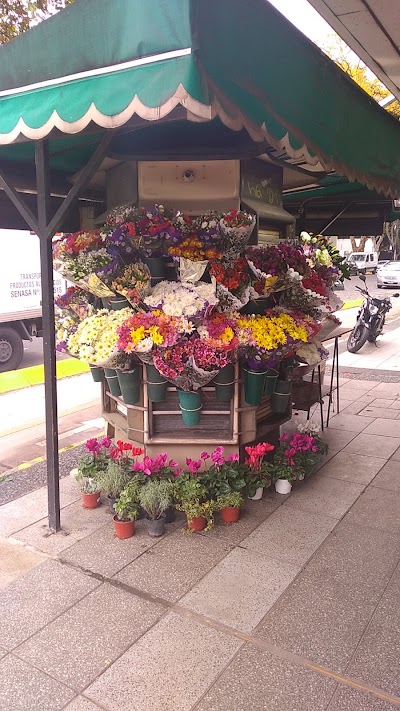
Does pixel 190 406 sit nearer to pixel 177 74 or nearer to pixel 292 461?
pixel 292 461

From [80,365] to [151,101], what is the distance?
757cm

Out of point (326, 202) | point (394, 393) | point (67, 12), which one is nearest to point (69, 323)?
point (67, 12)

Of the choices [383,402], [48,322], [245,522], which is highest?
[48,322]

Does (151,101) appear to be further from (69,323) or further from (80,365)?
(80,365)

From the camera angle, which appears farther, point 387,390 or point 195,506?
point 387,390

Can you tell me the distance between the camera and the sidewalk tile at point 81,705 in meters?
2.20

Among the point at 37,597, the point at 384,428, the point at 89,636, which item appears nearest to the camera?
the point at 89,636

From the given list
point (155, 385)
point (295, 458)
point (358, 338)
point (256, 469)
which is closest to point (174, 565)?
point (256, 469)

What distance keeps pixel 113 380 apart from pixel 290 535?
68.1 inches

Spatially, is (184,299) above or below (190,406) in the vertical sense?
above

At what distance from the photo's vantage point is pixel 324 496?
417cm

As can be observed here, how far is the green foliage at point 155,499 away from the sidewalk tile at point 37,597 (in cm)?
61

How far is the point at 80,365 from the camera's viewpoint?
934 centimetres

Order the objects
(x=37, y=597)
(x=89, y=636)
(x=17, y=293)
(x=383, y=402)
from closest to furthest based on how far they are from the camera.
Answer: (x=89, y=636)
(x=37, y=597)
(x=383, y=402)
(x=17, y=293)
